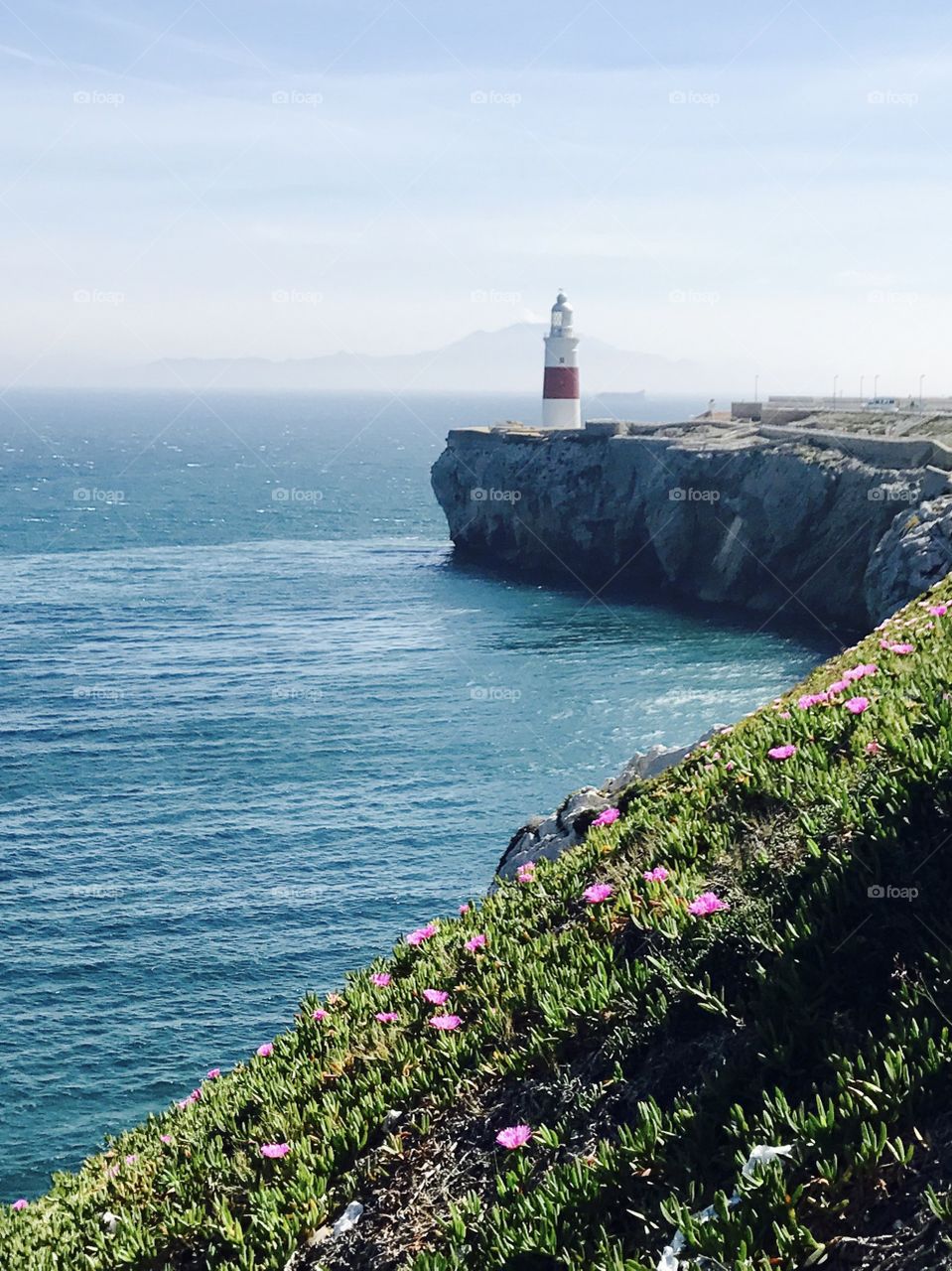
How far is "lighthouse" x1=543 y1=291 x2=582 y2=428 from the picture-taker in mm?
106562

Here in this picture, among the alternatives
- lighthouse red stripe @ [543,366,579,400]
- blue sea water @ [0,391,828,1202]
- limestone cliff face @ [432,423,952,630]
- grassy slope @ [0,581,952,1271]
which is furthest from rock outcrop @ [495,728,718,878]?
lighthouse red stripe @ [543,366,579,400]

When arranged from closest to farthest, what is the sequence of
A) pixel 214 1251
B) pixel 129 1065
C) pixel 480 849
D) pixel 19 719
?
pixel 214 1251 < pixel 129 1065 < pixel 480 849 < pixel 19 719

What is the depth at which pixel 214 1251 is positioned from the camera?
773 cm

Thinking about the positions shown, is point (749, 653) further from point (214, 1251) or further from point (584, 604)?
point (214, 1251)

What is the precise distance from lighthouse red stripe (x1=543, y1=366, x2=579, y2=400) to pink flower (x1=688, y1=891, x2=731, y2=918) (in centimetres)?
9981

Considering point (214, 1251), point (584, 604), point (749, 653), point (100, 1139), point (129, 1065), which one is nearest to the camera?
point (214, 1251)

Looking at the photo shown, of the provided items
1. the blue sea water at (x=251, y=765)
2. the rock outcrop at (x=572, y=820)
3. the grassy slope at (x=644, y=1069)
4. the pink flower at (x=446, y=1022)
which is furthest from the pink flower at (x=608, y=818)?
the blue sea water at (x=251, y=765)

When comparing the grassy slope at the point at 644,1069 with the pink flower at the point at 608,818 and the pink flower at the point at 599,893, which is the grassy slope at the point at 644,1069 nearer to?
the pink flower at the point at 599,893

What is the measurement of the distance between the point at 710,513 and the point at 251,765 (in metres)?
40.1

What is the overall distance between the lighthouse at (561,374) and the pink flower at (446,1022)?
99775mm

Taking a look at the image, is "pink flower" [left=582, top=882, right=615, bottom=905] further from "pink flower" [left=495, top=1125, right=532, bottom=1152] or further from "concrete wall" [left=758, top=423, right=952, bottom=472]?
"concrete wall" [left=758, top=423, right=952, bottom=472]

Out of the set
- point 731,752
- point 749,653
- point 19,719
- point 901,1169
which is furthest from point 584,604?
point 901,1169

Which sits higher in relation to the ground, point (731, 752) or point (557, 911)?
point (731, 752)

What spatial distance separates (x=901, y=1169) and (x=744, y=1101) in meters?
1.19
